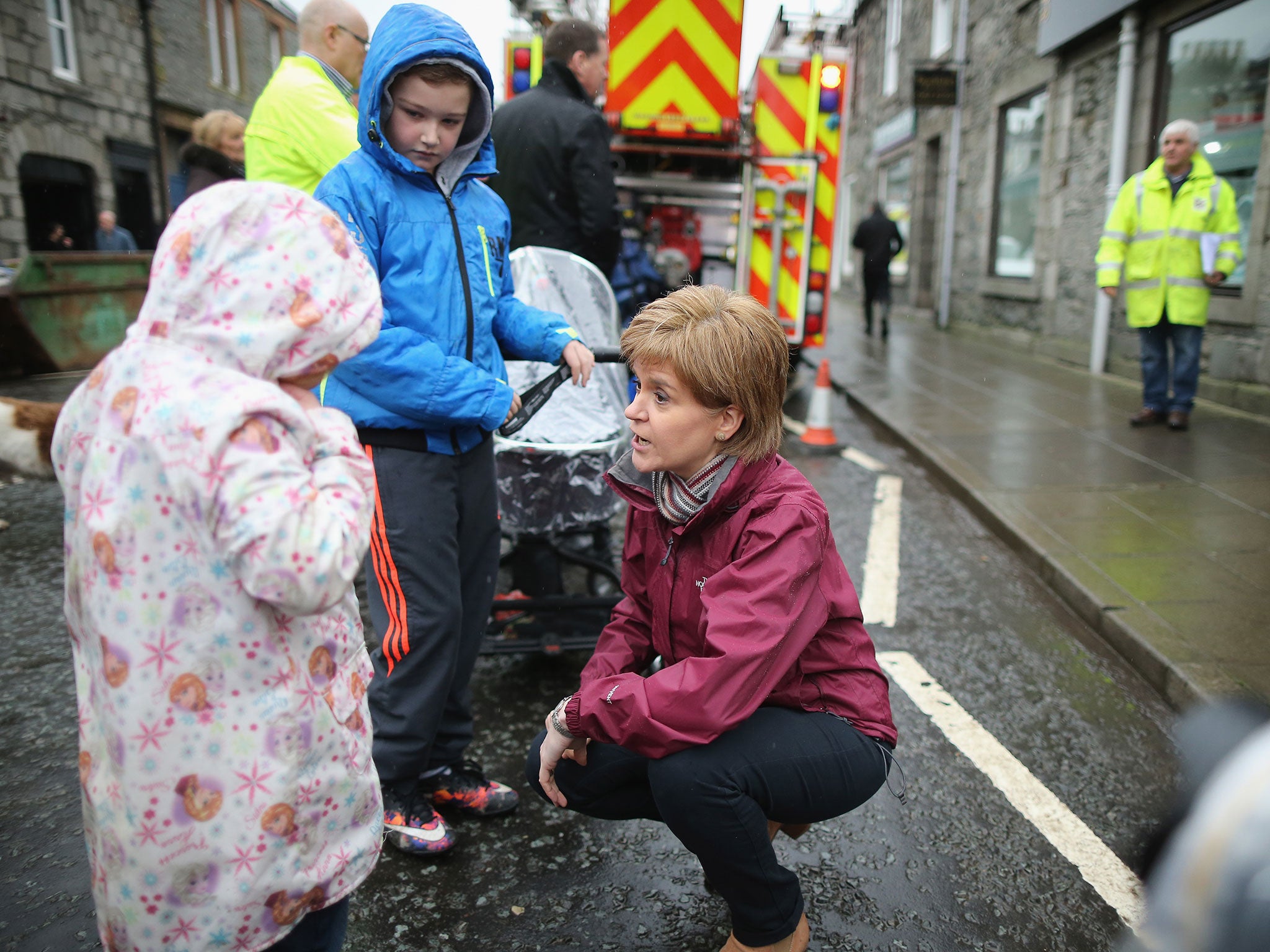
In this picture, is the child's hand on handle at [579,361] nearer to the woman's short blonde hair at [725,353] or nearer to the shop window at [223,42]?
the woman's short blonde hair at [725,353]

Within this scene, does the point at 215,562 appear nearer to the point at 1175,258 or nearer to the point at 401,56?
the point at 401,56

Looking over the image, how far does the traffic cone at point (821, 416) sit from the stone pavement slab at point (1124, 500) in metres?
0.62

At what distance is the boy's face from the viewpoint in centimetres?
217

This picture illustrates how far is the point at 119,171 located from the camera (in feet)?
58.4

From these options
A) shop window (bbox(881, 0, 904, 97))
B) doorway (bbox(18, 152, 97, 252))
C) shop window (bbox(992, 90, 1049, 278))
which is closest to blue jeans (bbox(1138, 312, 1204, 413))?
shop window (bbox(992, 90, 1049, 278))

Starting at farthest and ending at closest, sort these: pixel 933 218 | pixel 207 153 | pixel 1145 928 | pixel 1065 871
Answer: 1. pixel 933 218
2. pixel 207 153
3. pixel 1065 871
4. pixel 1145 928

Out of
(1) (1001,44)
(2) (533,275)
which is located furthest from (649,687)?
(1) (1001,44)

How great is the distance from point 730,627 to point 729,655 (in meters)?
0.05

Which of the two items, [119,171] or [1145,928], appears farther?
[119,171]

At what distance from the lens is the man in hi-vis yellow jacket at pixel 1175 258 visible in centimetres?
683

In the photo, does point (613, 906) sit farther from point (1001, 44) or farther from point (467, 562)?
point (1001, 44)

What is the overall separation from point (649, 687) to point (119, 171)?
1974 cm

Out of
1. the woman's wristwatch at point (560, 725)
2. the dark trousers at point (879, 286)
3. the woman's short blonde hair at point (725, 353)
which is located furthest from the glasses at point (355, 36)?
the dark trousers at point (879, 286)

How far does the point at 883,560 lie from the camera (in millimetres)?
4699
